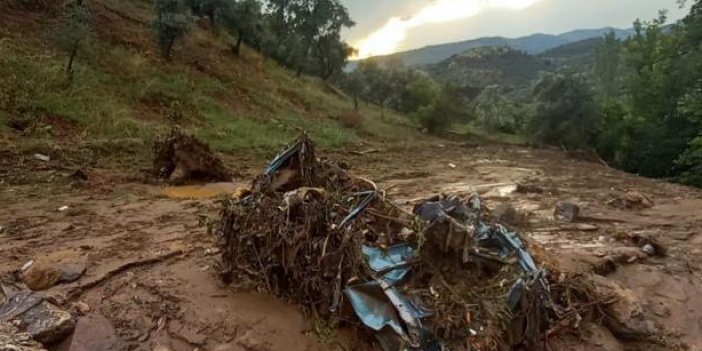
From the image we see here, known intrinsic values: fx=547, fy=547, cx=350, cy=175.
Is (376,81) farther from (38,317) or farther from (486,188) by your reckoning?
(38,317)

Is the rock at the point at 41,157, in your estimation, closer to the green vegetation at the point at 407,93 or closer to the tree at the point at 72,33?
the tree at the point at 72,33

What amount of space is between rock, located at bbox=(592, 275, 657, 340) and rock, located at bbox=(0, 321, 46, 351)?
13.3 feet

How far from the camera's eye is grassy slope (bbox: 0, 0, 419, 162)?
11.0 metres

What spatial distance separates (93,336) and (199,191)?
15.6ft

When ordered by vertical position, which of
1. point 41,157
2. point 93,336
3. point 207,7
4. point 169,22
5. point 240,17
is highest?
point 207,7

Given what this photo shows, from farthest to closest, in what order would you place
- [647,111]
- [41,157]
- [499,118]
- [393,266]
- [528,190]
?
1. [499,118]
2. [647,111]
3. [528,190]
4. [41,157]
5. [393,266]

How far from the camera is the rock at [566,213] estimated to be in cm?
716

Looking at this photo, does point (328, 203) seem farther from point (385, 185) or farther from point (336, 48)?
point (336, 48)

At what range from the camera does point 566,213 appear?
7.26 meters

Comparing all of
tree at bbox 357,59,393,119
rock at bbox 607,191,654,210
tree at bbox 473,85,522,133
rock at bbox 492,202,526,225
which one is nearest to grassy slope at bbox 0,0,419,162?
rock at bbox 492,202,526,225

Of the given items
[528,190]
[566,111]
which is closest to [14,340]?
[528,190]

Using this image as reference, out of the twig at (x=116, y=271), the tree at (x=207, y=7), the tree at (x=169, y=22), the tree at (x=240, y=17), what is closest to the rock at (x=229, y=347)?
the twig at (x=116, y=271)

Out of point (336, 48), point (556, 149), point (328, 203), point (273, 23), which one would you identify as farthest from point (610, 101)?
point (328, 203)

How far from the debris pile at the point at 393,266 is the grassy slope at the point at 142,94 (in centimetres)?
574
